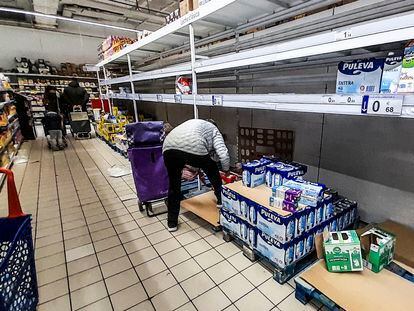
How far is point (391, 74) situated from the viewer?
4.44 feet

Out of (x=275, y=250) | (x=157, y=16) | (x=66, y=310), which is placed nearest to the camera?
(x=66, y=310)

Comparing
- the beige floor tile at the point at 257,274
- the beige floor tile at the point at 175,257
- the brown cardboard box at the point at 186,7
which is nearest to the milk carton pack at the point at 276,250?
the beige floor tile at the point at 257,274

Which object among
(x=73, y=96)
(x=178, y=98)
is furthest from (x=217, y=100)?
(x=73, y=96)

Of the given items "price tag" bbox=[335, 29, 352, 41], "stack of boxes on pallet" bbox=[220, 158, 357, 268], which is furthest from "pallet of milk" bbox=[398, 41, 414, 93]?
"stack of boxes on pallet" bbox=[220, 158, 357, 268]

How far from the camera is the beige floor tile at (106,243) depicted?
7.57 feet

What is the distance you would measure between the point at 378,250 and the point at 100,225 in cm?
265

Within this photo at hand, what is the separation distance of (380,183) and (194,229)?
75.1 inches

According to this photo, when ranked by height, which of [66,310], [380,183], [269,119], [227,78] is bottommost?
[66,310]

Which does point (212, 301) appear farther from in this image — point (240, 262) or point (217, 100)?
point (217, 100)

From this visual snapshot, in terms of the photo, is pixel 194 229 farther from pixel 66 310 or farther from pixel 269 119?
pixel 269 119

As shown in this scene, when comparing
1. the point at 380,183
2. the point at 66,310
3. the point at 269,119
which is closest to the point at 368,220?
the point at 380,183

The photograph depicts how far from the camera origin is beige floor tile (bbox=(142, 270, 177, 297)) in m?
1.78

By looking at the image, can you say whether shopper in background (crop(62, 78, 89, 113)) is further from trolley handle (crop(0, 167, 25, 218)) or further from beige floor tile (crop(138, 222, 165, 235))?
trolley handle (crop(0, 167, 25, 218))

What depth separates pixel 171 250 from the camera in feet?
7.28
